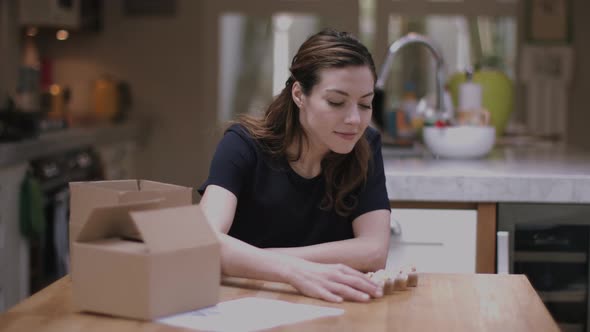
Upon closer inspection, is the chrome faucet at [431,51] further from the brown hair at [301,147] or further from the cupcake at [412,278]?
the cupcake at [412,278]

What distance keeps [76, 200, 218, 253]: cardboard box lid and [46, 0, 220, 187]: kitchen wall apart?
5.41 metres

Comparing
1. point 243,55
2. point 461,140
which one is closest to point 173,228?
point 461,140

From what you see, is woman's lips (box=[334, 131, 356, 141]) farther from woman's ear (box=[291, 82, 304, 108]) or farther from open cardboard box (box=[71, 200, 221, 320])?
open cardboard box (box=[71, 200, 221, 320])

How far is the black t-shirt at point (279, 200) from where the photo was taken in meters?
2.30

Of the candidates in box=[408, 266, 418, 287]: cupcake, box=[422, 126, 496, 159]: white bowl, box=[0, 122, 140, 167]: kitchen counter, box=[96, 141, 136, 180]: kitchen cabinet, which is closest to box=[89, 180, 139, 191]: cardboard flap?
box=[408, 266, 418, 287]: cupcake

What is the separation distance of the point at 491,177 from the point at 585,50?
188 inches

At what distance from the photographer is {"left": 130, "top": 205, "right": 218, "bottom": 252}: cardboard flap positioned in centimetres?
153

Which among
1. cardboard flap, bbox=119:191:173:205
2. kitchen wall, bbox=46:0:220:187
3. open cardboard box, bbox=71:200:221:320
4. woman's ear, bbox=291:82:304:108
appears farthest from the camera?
kitchen wall, bbox=46:0:220:187

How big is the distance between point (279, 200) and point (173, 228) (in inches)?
30.4

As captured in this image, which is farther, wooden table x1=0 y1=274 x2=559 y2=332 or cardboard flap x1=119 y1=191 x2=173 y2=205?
cardboard flap x1=119 y1=191 x2=173 y2=205

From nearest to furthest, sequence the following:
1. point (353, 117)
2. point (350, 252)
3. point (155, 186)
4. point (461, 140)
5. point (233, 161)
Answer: point (155, 186)
point (353, 117)
point (350, 252)
point (233, 161)
point (461, 140)

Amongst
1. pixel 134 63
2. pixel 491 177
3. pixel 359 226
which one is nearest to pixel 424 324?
pixel 359 226

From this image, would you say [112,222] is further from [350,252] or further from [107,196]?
[350,252]

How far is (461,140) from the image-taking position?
11.2 ft
